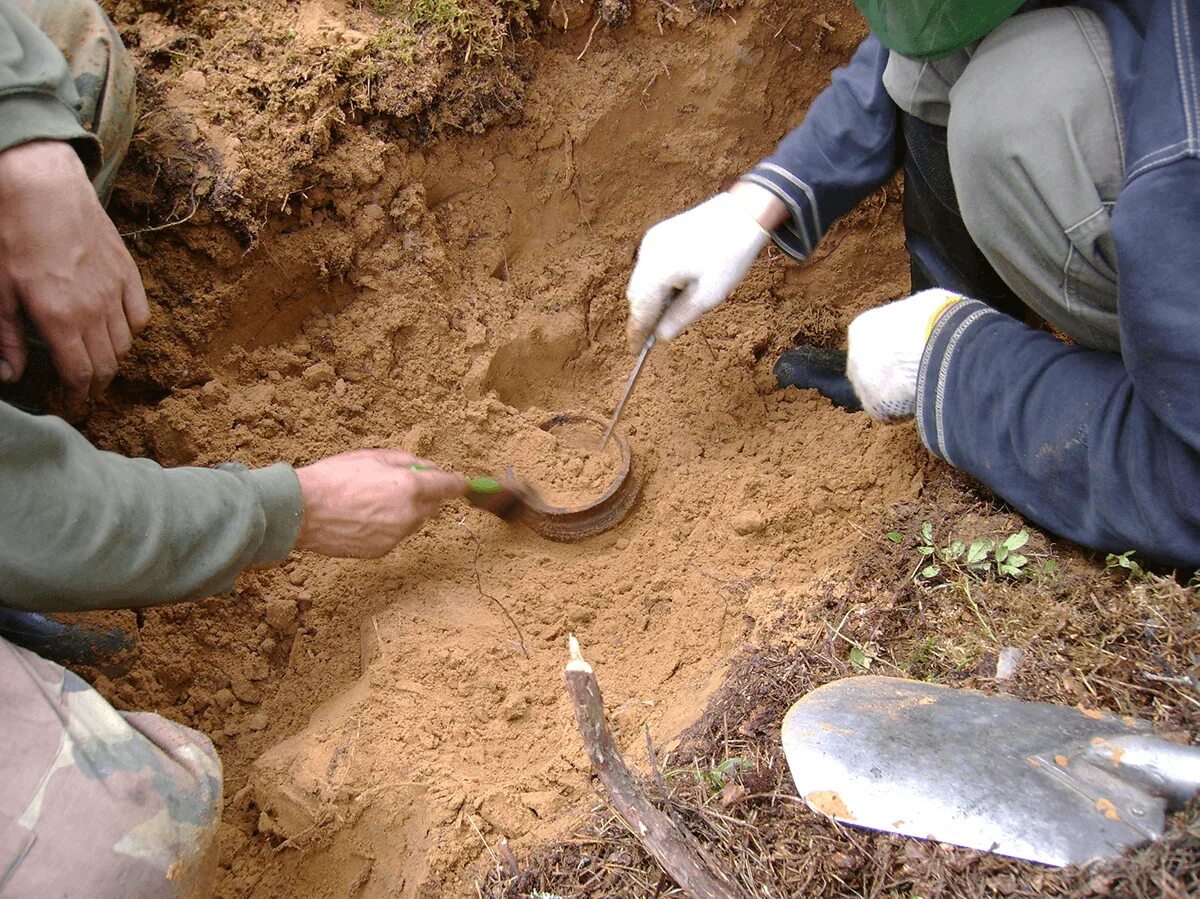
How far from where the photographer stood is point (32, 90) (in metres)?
2.03

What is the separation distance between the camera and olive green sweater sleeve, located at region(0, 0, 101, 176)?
1985mm

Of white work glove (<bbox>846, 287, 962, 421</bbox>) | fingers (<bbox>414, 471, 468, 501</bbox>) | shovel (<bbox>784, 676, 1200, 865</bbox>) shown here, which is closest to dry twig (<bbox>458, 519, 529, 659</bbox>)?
fingers (<bbox>414, 471, 468, 501</bbox>)

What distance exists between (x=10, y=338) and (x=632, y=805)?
176 cm

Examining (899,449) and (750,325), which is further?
(750,325)

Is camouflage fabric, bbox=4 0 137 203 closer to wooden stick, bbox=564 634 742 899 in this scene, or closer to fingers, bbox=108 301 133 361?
fingers, bbox=108 301 133 361

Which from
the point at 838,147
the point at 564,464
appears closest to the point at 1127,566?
the point at 838,147

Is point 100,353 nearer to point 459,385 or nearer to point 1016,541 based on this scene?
point 459,385

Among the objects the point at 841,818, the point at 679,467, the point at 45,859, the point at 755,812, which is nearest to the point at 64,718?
the point at 45,859

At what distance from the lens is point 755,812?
1.64 metres

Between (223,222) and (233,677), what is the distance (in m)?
1.27

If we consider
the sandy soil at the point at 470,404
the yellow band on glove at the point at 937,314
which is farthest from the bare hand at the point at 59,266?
the yellow band on glove at the point at 937,314

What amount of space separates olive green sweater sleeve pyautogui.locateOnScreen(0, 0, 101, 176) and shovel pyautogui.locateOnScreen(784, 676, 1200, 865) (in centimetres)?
208

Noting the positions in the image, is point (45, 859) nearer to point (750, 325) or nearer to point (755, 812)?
point (755, 812)

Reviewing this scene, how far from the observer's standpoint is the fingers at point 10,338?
6.75ft
